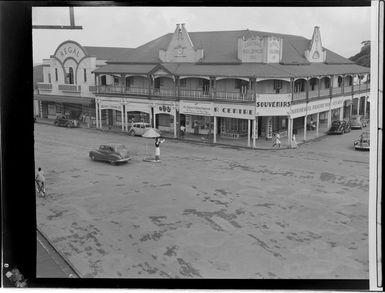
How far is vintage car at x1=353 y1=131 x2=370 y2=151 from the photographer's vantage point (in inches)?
325

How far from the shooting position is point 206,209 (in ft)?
26.2

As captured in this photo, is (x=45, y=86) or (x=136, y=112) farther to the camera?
(x=45, y=86)

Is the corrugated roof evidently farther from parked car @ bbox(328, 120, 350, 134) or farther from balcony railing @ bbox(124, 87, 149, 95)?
parked car @ bbox(328, 120, 350, 134)

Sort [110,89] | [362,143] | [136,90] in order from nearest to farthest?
[362,143]
[136,90]
[110,89]

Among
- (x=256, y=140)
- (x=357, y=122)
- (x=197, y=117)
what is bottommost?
(x=256, y=140)

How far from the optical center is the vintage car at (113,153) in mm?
8648

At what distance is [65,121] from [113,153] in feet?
4.60

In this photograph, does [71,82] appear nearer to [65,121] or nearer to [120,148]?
[65,121]

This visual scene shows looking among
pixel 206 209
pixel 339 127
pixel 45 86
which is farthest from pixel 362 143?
pixel 45 86

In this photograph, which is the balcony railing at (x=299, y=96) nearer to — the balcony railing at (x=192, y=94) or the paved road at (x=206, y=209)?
the paved road at (x=206, y=209)

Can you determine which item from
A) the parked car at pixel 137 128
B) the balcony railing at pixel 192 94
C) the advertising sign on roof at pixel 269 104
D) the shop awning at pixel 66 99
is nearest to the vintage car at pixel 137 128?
the parked car at pixel 137 128

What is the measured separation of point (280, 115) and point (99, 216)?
12.0 feet

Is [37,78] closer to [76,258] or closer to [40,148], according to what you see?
[40,148]

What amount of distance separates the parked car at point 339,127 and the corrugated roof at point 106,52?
3989 millimetres
